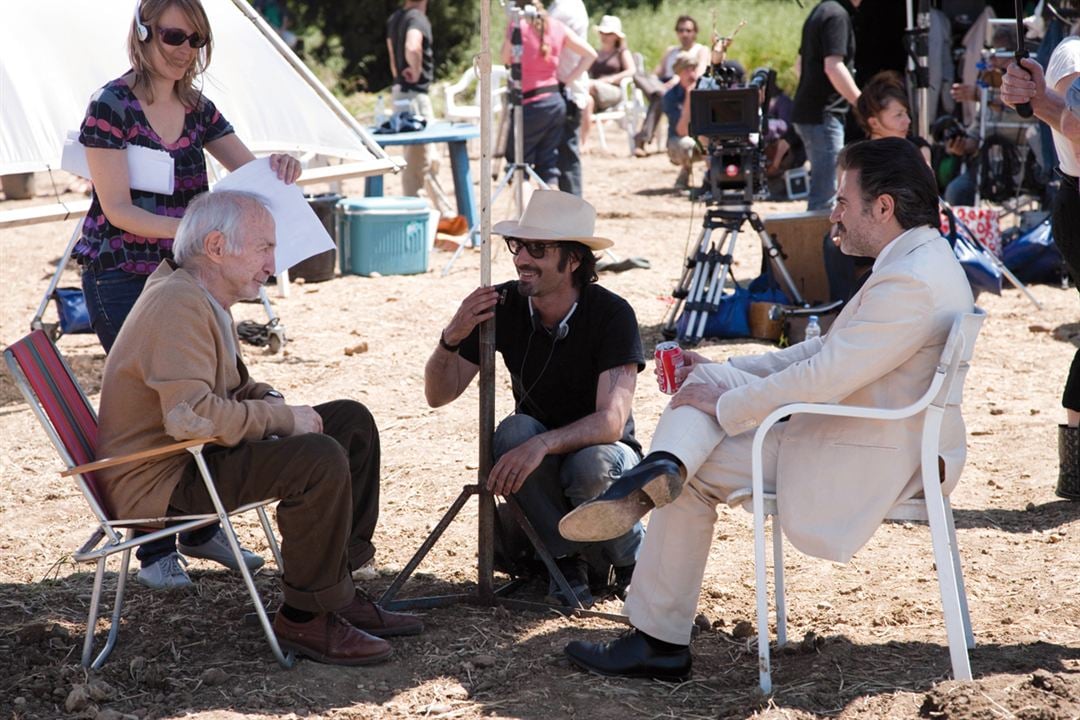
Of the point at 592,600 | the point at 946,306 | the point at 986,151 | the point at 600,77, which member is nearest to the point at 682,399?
the point at 946,306

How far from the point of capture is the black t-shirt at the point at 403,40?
10.9 metres

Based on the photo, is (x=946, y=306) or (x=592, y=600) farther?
(x=592, y=600)

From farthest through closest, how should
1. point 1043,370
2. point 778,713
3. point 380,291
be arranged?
point 380,291 < point 1043,370 < point 778,713

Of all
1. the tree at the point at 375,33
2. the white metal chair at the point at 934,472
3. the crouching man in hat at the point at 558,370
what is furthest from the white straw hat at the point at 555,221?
the tree at the point at 375,33

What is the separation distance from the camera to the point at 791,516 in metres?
3.14

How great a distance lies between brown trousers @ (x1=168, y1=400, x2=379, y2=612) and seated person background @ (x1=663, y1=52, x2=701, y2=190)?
32.6 ft

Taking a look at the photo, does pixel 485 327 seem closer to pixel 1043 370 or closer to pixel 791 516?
pixel 791 516

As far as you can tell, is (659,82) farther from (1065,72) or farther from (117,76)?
(1065,72)

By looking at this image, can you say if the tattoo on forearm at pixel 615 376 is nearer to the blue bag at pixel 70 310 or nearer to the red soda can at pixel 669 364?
the red soda can at pixel 669 364

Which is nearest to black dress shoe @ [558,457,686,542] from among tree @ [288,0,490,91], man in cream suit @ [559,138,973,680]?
man in cream suit @ [559,138,973,680]

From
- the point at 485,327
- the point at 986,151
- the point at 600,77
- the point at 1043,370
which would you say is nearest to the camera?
the point at 485,327

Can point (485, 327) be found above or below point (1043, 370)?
above

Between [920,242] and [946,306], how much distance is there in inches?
7.1

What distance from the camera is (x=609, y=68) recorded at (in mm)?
16516
